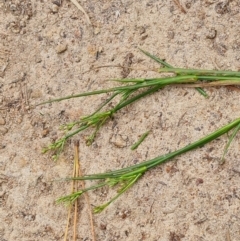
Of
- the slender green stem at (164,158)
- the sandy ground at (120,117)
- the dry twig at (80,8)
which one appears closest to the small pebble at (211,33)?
the sandy ground at (120,117)

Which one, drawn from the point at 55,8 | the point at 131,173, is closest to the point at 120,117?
the point at 131,173

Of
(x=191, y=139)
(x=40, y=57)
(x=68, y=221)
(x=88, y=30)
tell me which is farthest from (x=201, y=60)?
(x=68, y=221)

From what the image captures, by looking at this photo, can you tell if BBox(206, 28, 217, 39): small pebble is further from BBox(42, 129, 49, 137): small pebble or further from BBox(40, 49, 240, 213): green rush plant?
BBox(42, 129, 49, 137): small pebble

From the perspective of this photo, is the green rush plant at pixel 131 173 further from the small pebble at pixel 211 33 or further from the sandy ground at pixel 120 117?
the small pebble at pixel 211 33

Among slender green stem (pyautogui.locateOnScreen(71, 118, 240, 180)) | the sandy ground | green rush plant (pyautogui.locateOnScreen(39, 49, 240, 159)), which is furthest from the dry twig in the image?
slender green stem (pyautogui.locateOnScreen(71, 118, 240, 180))

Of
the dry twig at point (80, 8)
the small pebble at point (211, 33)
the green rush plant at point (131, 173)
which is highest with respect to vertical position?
the dry twig at point (80, 8)

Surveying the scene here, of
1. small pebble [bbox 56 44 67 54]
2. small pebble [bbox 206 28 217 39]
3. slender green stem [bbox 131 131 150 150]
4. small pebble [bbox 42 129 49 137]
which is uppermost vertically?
small pebble [bbox 56 44 67 54]

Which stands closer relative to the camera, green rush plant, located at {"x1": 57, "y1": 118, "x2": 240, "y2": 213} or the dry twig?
green rush plant, located at {"x1": 57, "y1": 118, "x2": 240, "y2": 213}

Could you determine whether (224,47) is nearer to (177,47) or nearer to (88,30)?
(177,47)
